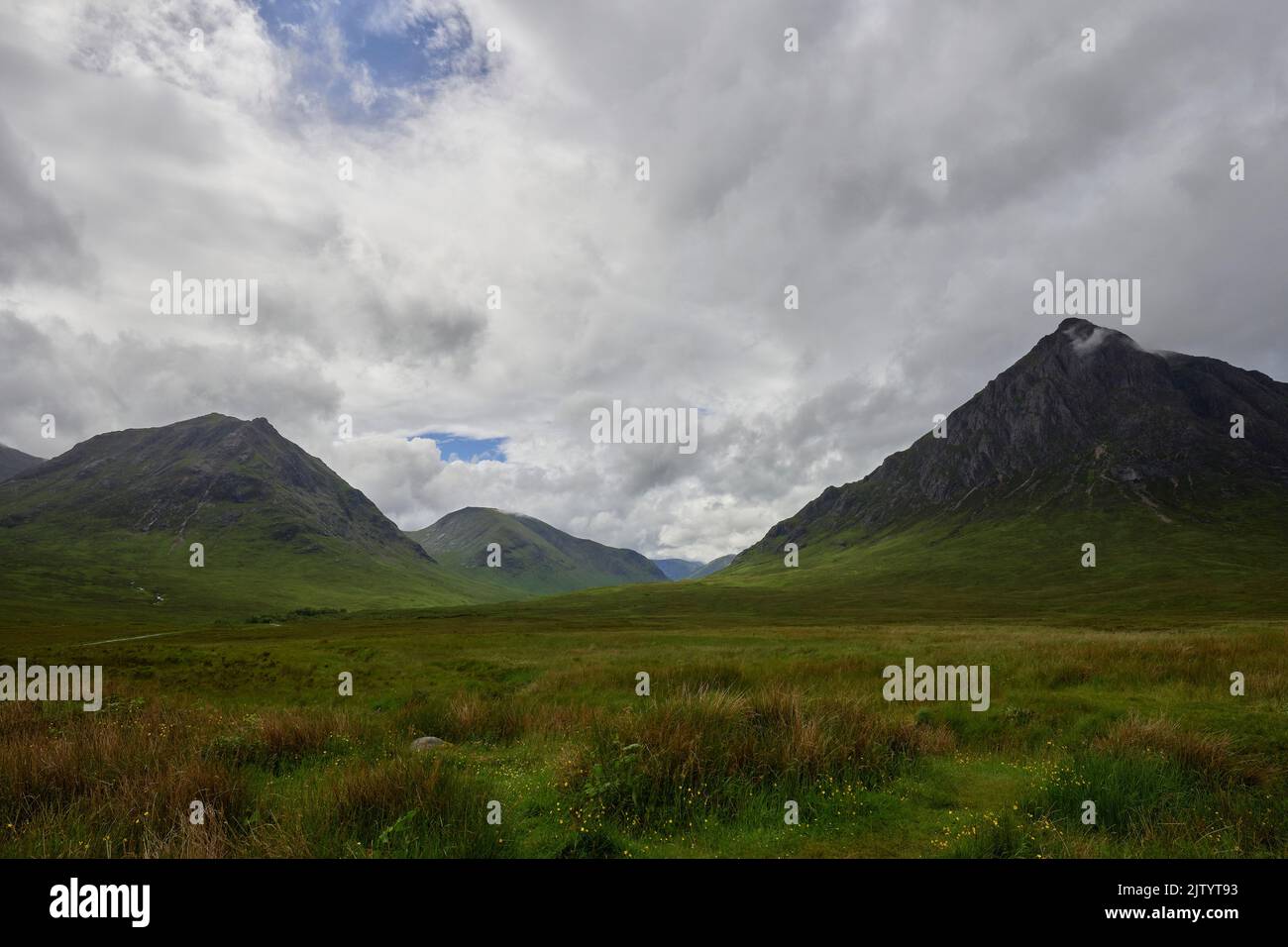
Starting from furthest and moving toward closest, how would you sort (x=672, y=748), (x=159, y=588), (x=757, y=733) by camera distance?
1. (x=159, y=588)
2. (x=757, y=733)
3. (x=672, y=748)

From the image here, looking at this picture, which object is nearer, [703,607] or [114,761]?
[114,761]

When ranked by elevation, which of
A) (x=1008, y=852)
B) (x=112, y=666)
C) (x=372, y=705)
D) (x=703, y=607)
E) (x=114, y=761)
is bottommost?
(x=703, y=607)

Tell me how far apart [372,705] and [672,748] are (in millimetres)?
15550

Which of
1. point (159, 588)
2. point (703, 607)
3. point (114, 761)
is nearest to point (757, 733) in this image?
point (114, 761)

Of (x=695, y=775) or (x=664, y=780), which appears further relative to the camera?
(x=695, y=775)

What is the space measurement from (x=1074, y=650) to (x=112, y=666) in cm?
5509

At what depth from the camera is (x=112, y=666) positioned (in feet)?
125
